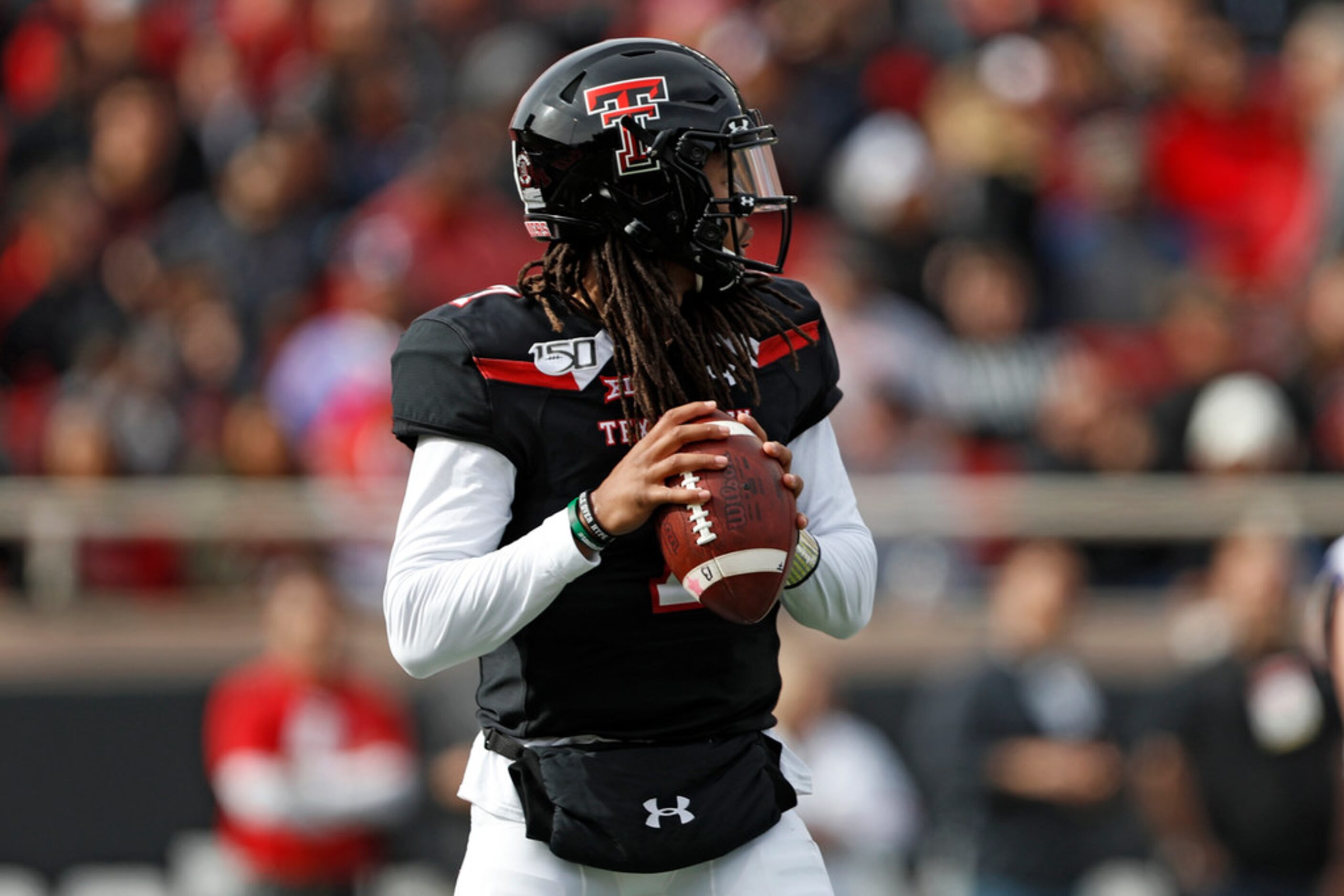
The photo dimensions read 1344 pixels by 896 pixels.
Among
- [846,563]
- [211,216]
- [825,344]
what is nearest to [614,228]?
[825,344]

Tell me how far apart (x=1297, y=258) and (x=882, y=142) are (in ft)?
6.97

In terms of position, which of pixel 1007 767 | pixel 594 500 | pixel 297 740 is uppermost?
pixel 594 500

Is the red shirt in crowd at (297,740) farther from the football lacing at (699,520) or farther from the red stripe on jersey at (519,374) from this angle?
the football lacing at (699,520)

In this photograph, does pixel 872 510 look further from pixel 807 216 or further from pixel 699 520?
pixel 699 520

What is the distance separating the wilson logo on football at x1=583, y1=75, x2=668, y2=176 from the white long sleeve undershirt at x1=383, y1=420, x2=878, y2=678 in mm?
488

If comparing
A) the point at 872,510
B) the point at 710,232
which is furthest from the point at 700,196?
the point at 872,510

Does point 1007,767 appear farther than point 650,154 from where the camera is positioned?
Yes

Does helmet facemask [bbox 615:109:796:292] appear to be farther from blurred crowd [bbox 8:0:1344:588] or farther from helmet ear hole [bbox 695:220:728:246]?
blurred crowd [bbox 8:0:1344:588]

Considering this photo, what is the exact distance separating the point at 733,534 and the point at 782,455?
0.60ft

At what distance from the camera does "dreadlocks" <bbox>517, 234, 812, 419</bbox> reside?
301 centimetres

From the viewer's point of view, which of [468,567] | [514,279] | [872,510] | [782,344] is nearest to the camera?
[468,567]

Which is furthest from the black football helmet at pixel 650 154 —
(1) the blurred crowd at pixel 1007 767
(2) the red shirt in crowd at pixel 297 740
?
(2) the red shirt in crowd at pixel 297 740

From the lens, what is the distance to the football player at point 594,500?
2947 mm

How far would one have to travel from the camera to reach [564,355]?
3006 mm
